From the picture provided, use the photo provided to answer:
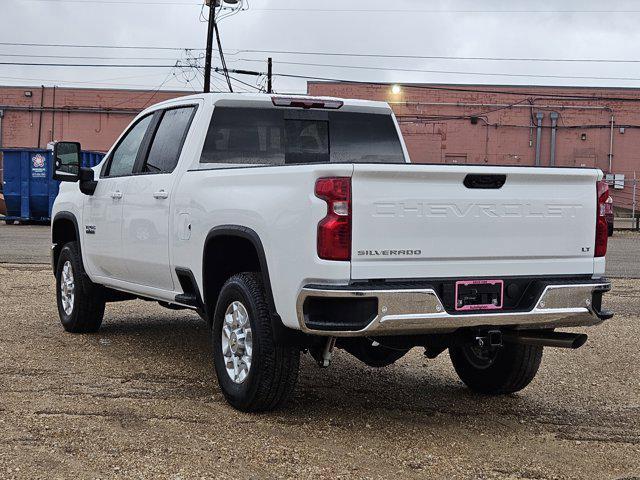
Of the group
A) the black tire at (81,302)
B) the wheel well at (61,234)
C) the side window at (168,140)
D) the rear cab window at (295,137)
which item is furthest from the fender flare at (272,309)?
the wheel well at (61,234)

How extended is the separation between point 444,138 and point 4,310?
106 feet

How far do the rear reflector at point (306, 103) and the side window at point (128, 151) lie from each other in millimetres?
1143

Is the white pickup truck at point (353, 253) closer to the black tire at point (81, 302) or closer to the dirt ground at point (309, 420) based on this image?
the dirt ground at point (309, 420)

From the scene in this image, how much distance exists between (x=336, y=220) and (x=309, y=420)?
4.56 ft

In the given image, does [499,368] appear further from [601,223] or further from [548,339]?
[601,223]

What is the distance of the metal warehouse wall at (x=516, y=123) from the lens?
40.4 meters

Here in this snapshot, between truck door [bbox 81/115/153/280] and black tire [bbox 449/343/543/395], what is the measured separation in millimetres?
2766

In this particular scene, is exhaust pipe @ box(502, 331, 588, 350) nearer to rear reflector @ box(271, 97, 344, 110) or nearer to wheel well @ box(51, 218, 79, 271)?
rear reflector @ box(271, 97, 344, 110)

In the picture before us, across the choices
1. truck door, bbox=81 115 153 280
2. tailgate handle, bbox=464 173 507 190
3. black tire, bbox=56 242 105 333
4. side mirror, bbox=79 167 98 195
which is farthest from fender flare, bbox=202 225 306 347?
black tire, bbox=56 242 105 333

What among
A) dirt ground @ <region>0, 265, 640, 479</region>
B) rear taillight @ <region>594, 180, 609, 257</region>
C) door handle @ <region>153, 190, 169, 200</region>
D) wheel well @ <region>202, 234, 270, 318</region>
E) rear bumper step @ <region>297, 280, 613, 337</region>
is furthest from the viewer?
door handle @ <region>153, 190, 169, 200</region>

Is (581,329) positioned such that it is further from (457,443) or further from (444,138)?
(444,138)

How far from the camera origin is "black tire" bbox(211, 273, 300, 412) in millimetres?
5500

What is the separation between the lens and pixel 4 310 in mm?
10273

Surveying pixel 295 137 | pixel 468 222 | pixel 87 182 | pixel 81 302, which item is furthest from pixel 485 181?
pixel 81 302
